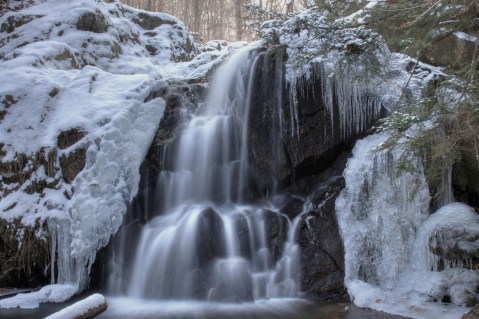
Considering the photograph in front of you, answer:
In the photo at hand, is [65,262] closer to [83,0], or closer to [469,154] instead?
[469,154]

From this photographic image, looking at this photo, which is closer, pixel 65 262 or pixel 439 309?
pixel 439 309

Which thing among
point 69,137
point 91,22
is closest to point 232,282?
point 69,137

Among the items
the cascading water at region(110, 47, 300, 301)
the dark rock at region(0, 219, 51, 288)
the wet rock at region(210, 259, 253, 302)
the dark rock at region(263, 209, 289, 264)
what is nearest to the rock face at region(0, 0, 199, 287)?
the dark rock at region(0, 219, 51, 288)

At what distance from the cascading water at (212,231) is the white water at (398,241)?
952 mm

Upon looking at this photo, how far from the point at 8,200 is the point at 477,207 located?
25.3 feet

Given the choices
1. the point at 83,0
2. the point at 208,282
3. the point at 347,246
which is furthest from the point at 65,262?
the point at 83,0

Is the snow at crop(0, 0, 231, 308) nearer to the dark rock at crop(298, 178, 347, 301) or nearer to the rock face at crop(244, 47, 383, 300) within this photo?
the rock face at crop(244, 47, 383, 300)

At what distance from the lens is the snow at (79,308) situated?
2.53 metres

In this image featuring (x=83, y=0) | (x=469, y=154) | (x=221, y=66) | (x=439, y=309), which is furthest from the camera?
(x=83, y=0)

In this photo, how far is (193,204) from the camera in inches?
297

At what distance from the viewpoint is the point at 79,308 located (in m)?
2.68

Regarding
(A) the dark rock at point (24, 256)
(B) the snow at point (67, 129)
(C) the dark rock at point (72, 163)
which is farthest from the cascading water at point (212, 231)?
(C) the dark rock at point (72, 163)

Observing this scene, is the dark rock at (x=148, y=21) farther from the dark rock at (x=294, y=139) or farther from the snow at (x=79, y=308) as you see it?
the snow at (x=79, y=308)

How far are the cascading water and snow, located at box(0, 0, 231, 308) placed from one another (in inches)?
24.3
